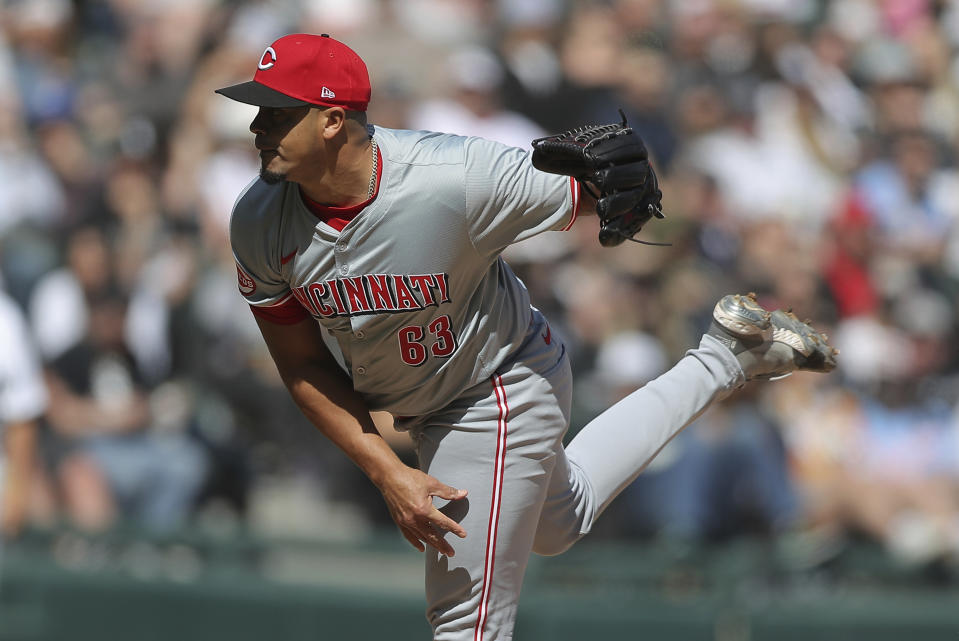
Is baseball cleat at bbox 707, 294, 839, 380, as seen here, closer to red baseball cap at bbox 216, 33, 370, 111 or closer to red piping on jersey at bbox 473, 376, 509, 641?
red piping on jersey at bbox 473, 376, 509, 641

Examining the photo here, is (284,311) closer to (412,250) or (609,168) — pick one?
(412,250)

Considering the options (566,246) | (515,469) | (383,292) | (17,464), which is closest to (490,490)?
(515,469)

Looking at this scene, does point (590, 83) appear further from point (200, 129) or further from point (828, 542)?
point (828, 542)

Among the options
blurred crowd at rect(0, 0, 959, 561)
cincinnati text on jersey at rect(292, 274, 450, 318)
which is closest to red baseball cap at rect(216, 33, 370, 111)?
cincinnati text on jersey at rect(292, 274, 450, 318)

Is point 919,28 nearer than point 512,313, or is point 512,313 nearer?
point 512,313

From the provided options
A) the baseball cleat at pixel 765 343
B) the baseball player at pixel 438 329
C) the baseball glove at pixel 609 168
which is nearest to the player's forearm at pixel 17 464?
the baseball player at pixel 438 329

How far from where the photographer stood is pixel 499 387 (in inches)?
155

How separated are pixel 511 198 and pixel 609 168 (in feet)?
0.94

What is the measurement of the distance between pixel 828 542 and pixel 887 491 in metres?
0.49

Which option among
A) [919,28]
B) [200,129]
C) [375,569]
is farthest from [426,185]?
[919,28]

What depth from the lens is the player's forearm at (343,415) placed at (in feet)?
12.6

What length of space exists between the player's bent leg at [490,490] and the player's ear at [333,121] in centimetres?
87

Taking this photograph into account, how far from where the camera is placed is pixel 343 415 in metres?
3.91

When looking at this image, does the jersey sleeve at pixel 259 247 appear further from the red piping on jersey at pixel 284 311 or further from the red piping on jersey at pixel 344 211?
the red piping on jersey at pixel 344 211
